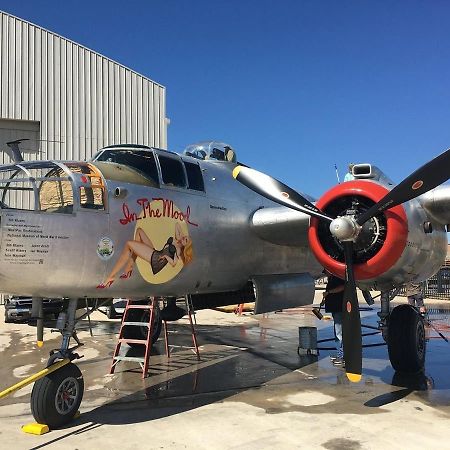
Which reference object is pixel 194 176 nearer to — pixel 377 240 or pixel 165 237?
pixel 165 237

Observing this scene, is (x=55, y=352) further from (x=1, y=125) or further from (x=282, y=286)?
(x=1, y=125)

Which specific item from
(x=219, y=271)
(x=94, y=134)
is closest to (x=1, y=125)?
(x=94, y=134)

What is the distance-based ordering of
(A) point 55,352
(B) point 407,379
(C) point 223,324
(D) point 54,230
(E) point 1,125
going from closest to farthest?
1. (D) point 54,230
2. (A) point 55,352
3. (B) point 407,379
4. (C) point 223,324
5. (E) point 1,125

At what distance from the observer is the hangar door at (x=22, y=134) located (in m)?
21.5

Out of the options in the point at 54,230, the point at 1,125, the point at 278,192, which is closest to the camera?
the point at 54,230

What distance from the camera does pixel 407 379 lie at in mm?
8234

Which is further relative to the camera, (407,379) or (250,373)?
(250,373)

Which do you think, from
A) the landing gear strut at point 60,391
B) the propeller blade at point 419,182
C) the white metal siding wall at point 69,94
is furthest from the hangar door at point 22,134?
the propeller blade at point 419,182

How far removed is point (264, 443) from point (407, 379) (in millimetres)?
3878

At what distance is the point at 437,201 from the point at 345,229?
84.4 inches

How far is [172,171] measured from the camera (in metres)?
7.53

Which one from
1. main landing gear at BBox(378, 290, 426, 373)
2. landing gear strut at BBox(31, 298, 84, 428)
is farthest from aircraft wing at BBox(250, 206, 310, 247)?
landing gear strut at BBox(31, 298, 84, 428)

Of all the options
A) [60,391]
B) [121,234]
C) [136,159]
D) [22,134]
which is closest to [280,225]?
[136,159]

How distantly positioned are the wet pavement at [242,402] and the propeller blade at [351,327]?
0.58 metres
